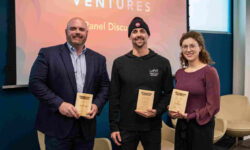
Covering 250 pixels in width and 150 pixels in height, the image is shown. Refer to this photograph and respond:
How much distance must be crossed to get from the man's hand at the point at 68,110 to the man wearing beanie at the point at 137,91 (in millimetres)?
347

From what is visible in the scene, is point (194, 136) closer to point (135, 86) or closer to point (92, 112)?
point (135, 86)

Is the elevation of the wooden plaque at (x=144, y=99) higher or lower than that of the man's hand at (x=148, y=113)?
higher

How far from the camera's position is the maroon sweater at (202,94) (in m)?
1.74

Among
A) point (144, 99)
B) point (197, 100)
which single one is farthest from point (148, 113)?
point (197, 100)

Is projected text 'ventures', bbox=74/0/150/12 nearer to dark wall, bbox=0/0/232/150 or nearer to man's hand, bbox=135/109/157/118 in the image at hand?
dark wall, bbox=0/0/232/150

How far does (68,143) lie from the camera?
1.71 meters

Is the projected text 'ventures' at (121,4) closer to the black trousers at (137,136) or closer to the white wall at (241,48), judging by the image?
the black trousers at (137,136)

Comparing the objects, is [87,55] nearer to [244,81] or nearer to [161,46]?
[161,46]

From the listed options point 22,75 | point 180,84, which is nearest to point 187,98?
point 180,84

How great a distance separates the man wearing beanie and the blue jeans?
0.76 ft

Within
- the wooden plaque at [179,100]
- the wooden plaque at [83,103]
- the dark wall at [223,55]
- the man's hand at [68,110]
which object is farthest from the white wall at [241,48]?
the man's hand at [68,110]

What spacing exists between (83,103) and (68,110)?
0.39 ft

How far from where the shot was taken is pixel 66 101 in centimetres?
169

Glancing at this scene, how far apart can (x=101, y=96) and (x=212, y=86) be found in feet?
2.96
